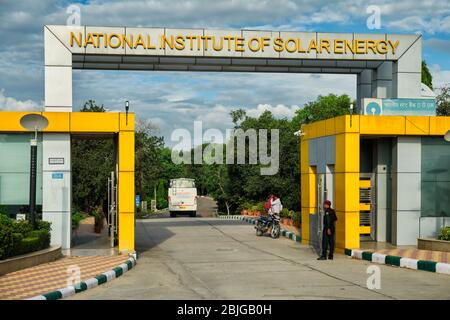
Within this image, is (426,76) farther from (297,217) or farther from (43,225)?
(43,225)

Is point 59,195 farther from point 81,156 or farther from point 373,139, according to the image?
point 81,156

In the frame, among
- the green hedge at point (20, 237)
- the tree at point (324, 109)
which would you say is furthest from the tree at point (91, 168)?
the tree at point (324, 109)

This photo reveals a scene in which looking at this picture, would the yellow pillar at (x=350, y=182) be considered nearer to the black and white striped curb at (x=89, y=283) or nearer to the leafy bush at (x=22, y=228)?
the black and white striped curb at (x=89, y=283)

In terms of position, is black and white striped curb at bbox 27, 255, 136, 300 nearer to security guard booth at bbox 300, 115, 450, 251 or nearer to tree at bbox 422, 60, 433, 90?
security guard booth at bbox 300, 115, 450, 251

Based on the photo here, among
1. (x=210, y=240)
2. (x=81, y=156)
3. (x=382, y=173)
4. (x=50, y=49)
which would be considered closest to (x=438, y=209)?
(x=382, y=173)

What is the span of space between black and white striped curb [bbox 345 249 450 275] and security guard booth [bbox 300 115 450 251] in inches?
41.1

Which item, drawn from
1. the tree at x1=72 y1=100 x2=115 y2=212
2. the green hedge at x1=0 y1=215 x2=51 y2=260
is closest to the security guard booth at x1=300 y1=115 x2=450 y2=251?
the green hedge at x1=0 y1=215 x2=51 y2=260

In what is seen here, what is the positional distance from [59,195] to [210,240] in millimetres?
7085

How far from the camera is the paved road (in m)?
12.0

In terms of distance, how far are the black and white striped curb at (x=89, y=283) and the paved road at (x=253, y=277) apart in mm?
169

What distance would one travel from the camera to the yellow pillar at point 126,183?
64.4 ft
